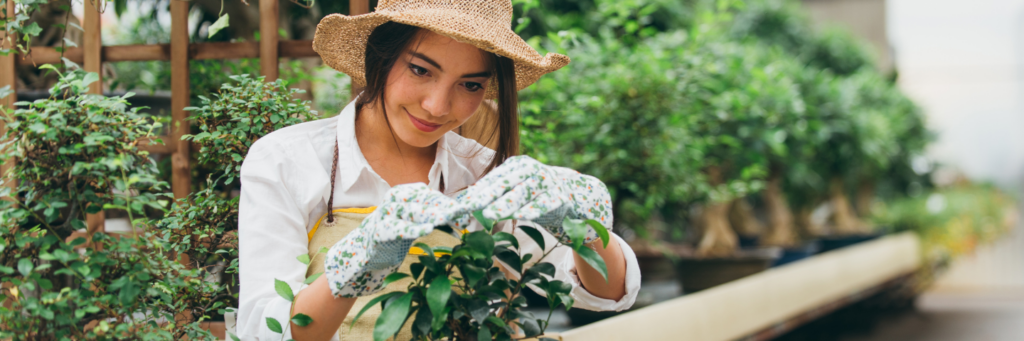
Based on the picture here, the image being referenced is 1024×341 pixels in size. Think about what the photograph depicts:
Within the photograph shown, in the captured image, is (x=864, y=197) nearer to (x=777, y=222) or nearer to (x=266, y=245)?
(x=777, y=222)

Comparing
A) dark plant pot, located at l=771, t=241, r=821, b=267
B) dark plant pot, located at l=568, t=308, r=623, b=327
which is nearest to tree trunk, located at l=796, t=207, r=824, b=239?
dark plant pot, located at l=771, t=241, r=821, b=267

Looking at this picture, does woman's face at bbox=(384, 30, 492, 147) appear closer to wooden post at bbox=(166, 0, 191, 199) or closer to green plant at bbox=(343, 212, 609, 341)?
green plant at bbox=(343, 212, 609, 341)

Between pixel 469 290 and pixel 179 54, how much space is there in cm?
87

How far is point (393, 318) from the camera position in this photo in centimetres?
77

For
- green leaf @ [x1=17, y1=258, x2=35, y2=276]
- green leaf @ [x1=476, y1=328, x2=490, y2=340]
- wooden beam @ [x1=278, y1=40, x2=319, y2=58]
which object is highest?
wooden beam @ [x1=278, y1=40, x2=319, y2=58]

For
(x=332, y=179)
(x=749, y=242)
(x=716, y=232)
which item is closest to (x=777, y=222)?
(x=749, y=242)

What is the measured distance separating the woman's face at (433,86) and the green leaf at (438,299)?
309 mm

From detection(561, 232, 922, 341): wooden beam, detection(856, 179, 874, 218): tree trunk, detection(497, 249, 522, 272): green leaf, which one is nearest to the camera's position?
detection(497, 249, 522, 272): green leaf

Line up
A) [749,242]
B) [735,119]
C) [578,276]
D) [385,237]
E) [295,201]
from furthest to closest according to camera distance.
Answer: [749,242] → [735,119] → [578,276] → [295,201] → [385,237]

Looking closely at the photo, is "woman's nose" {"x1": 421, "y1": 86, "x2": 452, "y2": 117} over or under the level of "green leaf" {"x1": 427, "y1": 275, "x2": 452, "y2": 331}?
over

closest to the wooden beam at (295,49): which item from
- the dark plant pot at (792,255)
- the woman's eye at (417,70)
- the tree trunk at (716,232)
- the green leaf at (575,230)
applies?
the woman's eye at (417,70)

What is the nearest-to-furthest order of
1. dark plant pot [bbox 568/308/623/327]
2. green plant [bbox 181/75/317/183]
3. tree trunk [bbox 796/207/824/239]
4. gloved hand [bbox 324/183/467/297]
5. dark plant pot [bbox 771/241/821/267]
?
gloved hand [bbox 324/183/467/297] < green plant [bbox 181/75/317/183] < dark plant pot [bbox 568/308/623/327] < dark plant pot [bbox 771/241/821/267] < tree trunk [bbox 796/207/824/239]

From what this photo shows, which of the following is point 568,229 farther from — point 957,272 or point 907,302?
point 957,272

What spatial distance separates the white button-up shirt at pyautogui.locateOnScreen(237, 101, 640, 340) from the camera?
903 millimetres
